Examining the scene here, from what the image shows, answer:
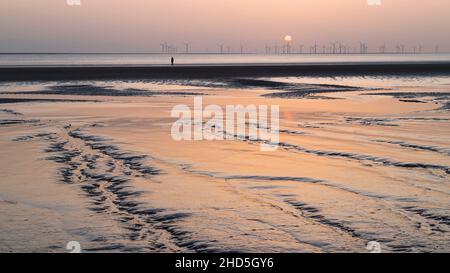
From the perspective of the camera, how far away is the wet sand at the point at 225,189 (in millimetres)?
9375

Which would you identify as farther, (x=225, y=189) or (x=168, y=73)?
(x=168, y=73)

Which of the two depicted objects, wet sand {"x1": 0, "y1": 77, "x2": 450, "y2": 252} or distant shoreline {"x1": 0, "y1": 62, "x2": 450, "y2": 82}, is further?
distant shoreline {"x1": 0, "y1": 62, "x2": 450, "y2": 82}

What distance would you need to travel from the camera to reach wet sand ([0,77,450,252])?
9375 millimetres

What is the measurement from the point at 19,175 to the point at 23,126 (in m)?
9.85

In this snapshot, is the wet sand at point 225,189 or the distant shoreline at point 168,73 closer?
the wet sand at point 225,189

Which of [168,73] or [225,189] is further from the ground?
[168,73]

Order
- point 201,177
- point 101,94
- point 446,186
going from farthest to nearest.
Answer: point 101,94
point 201,177
point 446,186

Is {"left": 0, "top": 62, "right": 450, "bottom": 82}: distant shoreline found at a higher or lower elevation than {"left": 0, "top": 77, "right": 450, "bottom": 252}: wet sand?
higher

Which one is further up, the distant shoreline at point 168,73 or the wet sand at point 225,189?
the distant shoreline at point 168,73

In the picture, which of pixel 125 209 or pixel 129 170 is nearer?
pixel 125 209

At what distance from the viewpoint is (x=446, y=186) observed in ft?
42.0

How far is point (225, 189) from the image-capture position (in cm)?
1281
